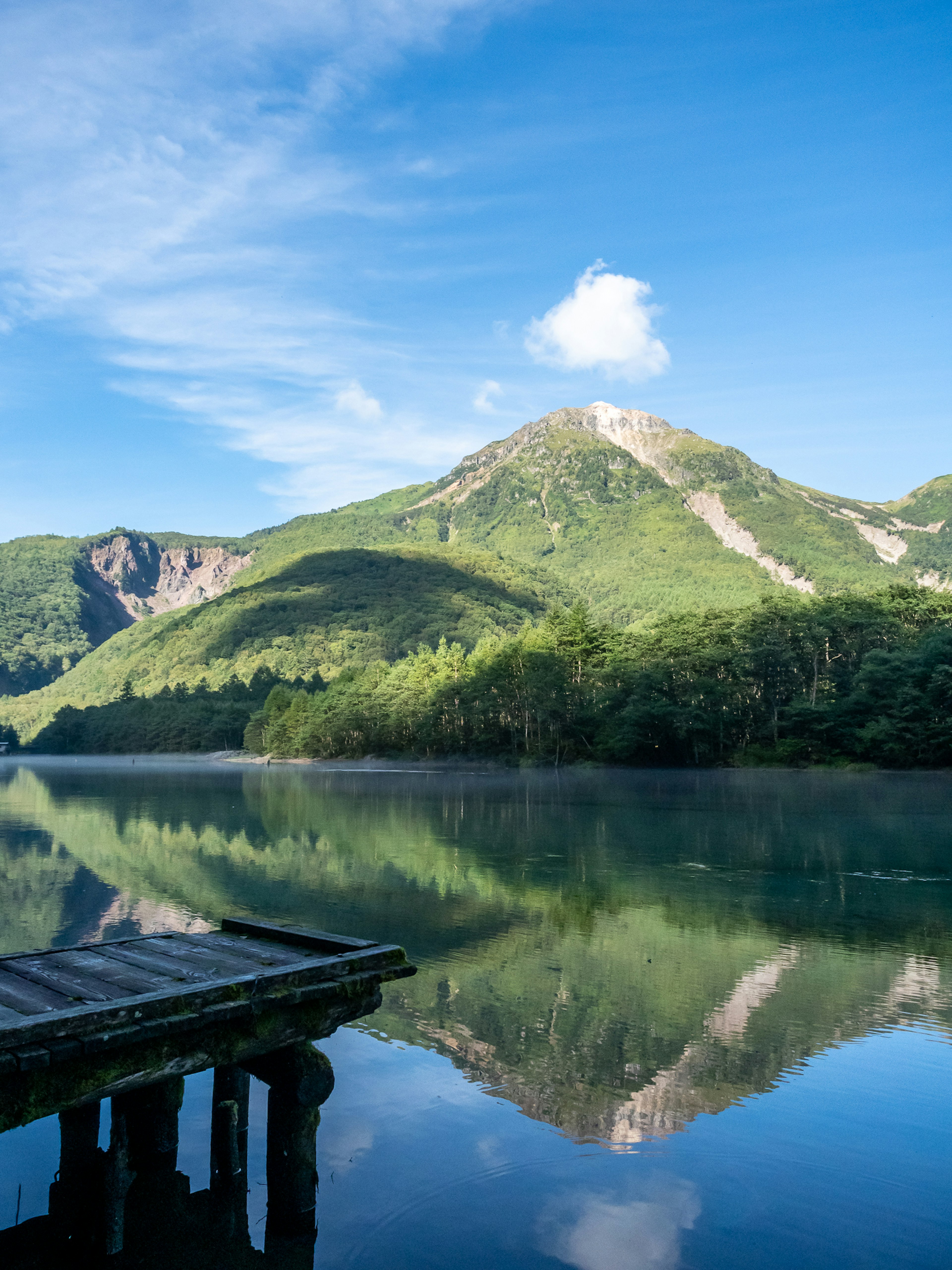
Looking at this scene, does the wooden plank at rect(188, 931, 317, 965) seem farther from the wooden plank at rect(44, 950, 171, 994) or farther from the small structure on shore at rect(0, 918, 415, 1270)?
the wooden plank at rect(44, 950, 171, 994)

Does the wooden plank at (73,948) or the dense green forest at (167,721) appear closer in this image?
the wooden plank at (73,948)

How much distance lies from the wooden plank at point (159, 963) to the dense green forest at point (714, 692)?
178ft

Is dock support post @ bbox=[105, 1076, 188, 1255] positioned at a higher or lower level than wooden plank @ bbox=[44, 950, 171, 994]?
lower

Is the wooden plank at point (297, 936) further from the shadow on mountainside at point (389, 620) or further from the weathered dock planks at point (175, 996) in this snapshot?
the shadow on mountainside at point (389, 620)

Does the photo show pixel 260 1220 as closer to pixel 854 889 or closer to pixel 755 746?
pixel 854 889

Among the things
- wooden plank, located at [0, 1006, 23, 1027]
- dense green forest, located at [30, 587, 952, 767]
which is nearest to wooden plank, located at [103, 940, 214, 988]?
wooden plank, located at [0, 1006, 23, 1027]

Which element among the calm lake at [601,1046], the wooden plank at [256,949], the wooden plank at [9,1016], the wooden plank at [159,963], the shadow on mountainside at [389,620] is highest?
the shadow on mountainside at [389,620]

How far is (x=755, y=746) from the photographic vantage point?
66250mm

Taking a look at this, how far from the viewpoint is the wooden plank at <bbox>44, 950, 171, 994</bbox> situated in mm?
5602

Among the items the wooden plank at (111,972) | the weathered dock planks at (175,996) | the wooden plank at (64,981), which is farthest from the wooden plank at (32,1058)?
the wooden plank at (111,972)

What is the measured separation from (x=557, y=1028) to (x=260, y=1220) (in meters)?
4.10

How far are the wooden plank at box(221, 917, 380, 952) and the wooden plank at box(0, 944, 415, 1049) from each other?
19cm

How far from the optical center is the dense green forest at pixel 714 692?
57562 millimetres

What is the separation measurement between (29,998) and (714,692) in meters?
64.4
